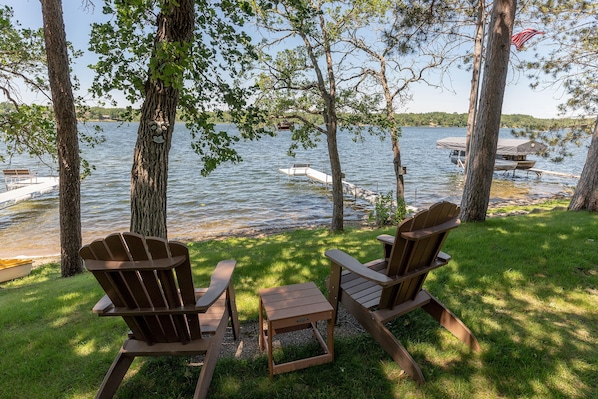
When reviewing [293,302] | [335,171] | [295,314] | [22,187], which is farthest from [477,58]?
[22,187]

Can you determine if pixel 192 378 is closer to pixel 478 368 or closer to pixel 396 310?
pixel 396 310

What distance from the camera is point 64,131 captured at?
5.02 metres

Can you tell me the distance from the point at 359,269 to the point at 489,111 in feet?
13.8

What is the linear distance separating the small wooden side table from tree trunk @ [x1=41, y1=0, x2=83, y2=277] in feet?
14.3

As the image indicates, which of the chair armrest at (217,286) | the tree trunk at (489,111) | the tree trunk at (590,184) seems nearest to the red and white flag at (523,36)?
the tree trunk at (590,184)

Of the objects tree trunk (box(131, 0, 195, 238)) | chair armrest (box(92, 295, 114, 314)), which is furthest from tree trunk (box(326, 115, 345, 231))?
chair armrest (box(92, 295, 114, 314))

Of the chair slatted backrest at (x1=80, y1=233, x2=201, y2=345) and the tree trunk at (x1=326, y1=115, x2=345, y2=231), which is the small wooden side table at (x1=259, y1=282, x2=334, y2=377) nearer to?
the chair slatted backrest at (x1=80, y1=233, x2=201, y2=345)

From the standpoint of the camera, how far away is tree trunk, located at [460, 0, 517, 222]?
492 centimetres

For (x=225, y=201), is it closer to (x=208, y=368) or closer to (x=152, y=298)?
(x=208, y=368)

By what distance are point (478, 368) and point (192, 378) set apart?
Result: 1.98 m

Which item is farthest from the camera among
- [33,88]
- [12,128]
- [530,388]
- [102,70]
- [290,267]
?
[33,88]

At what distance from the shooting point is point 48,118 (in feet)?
19.7

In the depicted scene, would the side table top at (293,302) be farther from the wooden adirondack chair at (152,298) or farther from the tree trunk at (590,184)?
the tree trunk at (590,184)

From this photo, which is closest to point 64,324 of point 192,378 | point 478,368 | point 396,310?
point 192,378
